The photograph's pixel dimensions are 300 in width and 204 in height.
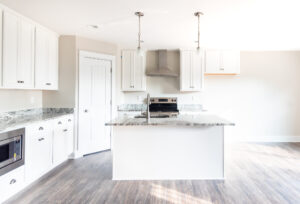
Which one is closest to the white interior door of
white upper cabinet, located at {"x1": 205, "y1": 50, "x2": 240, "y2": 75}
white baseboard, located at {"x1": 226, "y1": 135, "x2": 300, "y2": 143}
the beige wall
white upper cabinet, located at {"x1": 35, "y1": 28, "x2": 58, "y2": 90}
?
white upper cabinet, located at {"x1": 35, "y1": 28, "x2": 58, "y2": 90}

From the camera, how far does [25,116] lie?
3.00m

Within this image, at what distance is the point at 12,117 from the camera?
112 inches

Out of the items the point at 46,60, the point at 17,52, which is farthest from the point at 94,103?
the point at 17,52

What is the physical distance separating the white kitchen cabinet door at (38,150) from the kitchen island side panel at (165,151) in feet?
3.41

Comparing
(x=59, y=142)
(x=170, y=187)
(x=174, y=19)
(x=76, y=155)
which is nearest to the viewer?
(x=170, y=187)

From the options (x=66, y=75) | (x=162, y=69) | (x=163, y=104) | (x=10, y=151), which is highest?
(x=162, y=69)

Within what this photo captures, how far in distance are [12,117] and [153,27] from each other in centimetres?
276

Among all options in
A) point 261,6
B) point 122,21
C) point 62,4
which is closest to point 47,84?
point 62,4

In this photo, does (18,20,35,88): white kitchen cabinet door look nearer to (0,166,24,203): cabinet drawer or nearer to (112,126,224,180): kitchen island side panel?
(0,166,24,203): cabinet drawer

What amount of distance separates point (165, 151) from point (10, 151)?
1914 millimetres

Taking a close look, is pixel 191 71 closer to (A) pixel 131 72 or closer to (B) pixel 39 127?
(A) pixel 131 72

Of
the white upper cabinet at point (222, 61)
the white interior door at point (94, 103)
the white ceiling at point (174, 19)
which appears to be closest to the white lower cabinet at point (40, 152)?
the white interior door at point (94, 103)

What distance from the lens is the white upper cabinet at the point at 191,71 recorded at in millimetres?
4570

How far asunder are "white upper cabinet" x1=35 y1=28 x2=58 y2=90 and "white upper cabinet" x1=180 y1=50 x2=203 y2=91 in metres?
2.83
